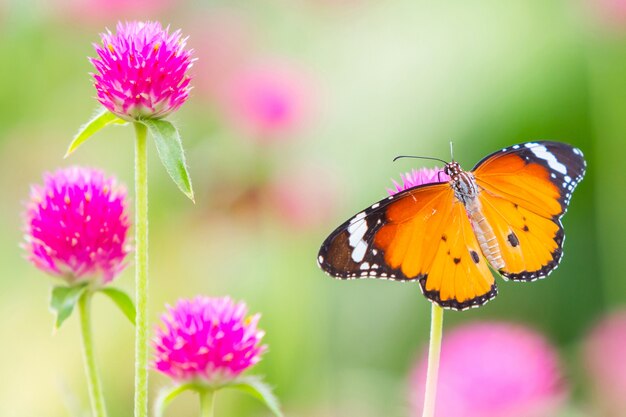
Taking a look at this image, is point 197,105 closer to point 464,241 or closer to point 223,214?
point 223,214

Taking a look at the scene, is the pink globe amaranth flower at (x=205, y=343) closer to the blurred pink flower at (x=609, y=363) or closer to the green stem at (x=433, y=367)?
the green stem at (x=433, y=367)

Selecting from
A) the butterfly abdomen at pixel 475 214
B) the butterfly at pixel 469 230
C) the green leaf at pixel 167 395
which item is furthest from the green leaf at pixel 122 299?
the butterfly abdomen at pixel 475 214

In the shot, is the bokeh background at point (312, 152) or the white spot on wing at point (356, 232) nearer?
the white spot on wing at point (356, 232)

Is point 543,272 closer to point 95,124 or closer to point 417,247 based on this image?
point 417,247

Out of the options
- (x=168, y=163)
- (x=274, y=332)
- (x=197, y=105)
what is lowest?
(x=274, y=332)

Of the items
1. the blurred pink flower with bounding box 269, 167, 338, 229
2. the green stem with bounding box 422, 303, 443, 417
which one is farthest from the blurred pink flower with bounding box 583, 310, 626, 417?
the green stem with bounding box 422, 303, 443, 417

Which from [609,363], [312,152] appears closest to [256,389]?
[609,363]

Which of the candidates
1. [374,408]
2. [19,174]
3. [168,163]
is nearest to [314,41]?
[19,174]
